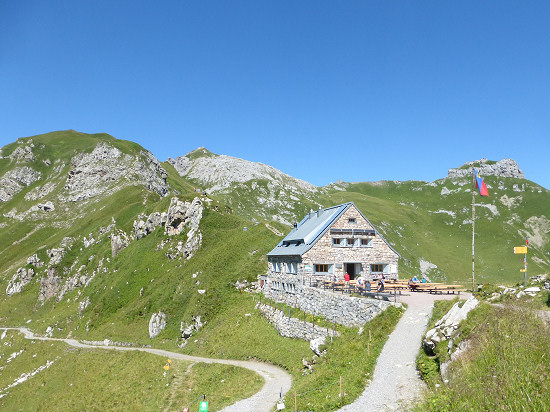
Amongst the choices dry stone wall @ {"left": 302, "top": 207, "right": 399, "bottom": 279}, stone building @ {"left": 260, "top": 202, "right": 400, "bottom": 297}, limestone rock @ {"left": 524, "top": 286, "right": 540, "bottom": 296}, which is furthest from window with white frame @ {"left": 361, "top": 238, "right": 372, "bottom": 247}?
limestone rock @ {"left": 524, "top": 286, "right": 540, "bottom": 296}

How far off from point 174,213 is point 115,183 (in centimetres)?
9548

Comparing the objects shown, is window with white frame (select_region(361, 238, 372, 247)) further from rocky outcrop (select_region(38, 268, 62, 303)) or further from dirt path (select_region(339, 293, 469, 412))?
rocky outcrop (select_region(38, 268, 62, 303))

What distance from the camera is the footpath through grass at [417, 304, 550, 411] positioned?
35.1 feet

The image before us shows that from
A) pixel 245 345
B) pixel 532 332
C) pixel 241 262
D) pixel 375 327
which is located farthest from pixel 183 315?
pixel 532 332

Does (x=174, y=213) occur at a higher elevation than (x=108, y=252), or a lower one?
higher

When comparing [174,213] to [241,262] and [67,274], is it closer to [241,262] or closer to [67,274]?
[241,262]

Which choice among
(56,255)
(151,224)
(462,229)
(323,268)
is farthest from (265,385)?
(462,229)

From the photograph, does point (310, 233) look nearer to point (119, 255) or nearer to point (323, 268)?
point (323, 268)

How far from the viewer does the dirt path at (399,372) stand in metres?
17.3

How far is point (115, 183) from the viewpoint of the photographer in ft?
554

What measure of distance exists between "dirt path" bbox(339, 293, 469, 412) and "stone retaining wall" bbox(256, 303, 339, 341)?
304 inches

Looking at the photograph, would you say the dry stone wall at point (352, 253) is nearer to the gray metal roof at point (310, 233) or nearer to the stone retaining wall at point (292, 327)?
the gray metal roof at point (310, 233)

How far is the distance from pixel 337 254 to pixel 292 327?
37.8 ft

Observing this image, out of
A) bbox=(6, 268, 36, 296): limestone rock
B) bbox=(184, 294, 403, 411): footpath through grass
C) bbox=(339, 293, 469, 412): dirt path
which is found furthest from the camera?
bbox=(6, 268, 36, 296): limestone rock
